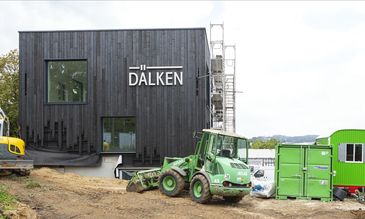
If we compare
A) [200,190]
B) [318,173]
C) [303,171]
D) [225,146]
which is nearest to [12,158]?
[200,190]

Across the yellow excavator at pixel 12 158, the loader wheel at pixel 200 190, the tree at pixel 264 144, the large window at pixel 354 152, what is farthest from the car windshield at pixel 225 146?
the tree at pixel 264 144

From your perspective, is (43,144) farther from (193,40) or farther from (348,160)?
(348,160)

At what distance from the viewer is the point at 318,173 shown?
19.2 meters

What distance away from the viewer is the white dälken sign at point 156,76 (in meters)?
25.3

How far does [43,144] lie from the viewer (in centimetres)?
2567

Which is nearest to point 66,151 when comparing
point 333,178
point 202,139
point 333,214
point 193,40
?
point 193,40

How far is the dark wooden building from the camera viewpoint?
992 inches

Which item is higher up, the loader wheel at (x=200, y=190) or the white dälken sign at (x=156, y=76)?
the white dälken sign at (x=156, y=76)

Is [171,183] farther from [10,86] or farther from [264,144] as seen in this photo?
[264,144]

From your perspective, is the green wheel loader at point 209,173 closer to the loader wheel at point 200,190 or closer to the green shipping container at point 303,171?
the loader wheel at point 200,190

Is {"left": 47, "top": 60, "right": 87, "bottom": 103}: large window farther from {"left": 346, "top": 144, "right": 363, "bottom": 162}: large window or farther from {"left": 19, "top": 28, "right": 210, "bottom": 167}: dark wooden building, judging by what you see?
{"left": 346, "top": 144, "right": 363, "bottom": 162}: large window

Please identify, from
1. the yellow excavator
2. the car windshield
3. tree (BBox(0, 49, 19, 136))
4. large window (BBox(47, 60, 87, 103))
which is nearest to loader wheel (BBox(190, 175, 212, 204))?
the car windshield

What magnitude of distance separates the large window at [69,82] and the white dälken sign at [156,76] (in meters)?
2.59

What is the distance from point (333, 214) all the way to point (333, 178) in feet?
17.4
